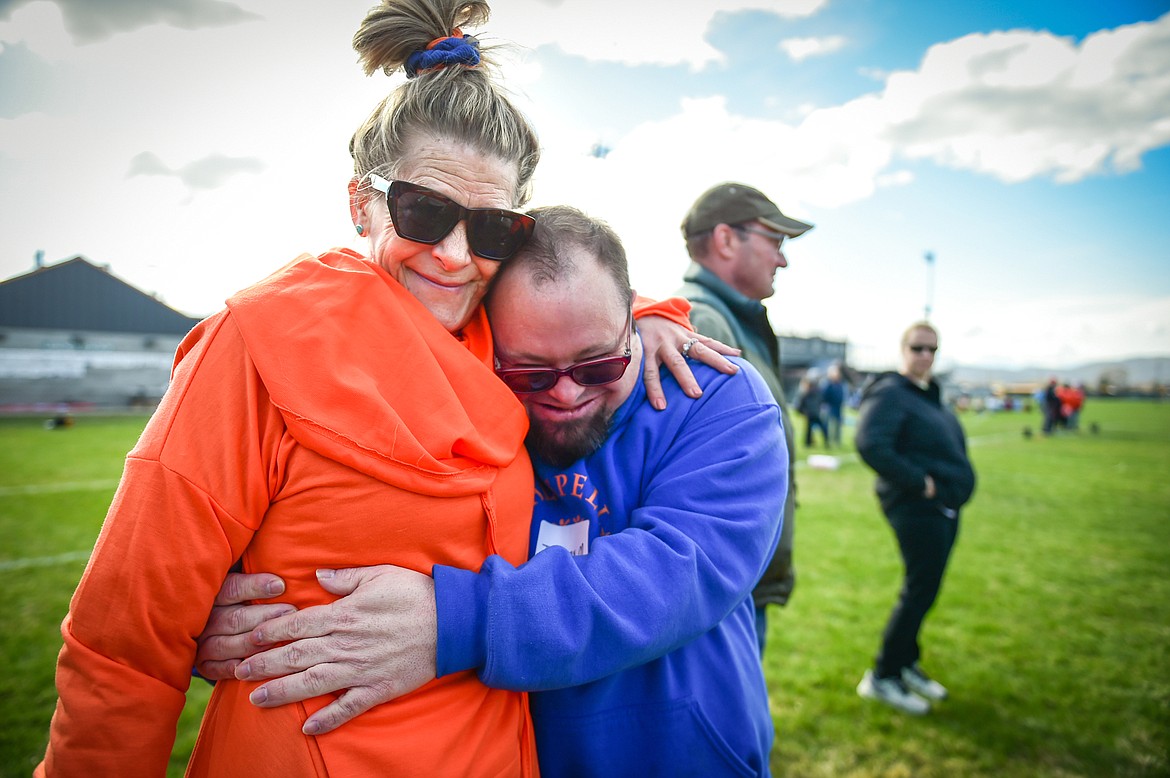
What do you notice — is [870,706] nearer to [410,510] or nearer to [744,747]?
[744,747]

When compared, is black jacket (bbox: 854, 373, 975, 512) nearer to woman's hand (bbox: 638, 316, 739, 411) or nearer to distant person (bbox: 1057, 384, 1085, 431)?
woman's hand (bbox: 638, 316, 739, 411)

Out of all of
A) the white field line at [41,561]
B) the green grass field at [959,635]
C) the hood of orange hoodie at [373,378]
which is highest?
the hood of orange hoodie at [373,378]

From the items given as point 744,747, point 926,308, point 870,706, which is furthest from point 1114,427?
point 744,747

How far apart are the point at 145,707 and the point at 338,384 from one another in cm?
78

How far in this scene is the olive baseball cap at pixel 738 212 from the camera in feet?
11.1

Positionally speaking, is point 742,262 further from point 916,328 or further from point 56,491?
point 56,491

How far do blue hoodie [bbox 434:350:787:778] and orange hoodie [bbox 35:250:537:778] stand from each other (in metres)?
0.18

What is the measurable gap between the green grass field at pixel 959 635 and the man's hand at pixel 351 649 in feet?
11.6

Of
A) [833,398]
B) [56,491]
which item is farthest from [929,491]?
[56,491]

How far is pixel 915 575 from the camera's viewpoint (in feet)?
14.4

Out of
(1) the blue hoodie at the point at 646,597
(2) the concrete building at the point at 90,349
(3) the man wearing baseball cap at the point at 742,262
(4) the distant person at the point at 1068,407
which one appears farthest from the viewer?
(4) the distant person at the point at 1068,407

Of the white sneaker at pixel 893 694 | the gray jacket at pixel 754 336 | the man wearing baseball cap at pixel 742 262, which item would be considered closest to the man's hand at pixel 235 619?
the gray jacket at pixel 754 336

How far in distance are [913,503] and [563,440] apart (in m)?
4.05

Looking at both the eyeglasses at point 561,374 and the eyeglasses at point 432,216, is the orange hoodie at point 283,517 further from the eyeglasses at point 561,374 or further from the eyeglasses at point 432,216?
the eyeglasses at point 561,374
